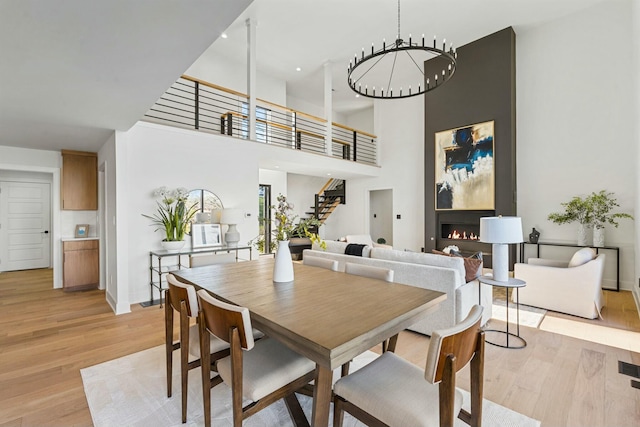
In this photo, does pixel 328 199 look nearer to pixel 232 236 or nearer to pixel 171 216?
pixel 232 236

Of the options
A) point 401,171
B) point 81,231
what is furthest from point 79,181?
point 401,171

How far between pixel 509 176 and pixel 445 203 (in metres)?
1.38

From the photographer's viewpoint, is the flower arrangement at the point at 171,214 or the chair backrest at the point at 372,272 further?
the flower arrangement at the point at 171,214

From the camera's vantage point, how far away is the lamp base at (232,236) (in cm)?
488

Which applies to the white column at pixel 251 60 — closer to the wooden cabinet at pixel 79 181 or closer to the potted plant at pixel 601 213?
Answer: the wooden cabinet at pixel 79 181

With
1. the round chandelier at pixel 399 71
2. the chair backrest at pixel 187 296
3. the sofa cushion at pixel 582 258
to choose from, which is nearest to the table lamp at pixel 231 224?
the chair backrest at pixel 187 296

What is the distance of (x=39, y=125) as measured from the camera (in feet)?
11.6

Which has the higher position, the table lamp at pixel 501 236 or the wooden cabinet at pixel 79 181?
the wooden cabinet at pixel 79 181

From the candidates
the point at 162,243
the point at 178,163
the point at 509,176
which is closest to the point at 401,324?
the point at 162,243

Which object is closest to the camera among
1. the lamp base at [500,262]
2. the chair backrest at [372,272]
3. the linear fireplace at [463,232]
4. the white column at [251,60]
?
the chair backrest at [372,272]

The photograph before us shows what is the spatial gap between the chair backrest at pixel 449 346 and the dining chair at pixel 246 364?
73 centimetres

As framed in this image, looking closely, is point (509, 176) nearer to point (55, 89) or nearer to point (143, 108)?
point (143, 108)

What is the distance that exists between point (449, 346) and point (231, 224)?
4.36 m

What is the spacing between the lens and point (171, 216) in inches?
172
